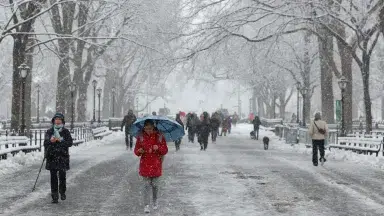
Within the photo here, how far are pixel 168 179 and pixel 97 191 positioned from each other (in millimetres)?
2432

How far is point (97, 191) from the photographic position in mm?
11758

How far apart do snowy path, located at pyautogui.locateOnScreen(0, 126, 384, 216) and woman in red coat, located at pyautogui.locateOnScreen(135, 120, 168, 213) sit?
1.78 feet

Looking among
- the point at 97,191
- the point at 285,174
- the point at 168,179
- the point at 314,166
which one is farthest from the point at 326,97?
the point at 97,191

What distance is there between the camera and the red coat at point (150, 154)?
9.34 metres

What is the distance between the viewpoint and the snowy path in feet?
31.4

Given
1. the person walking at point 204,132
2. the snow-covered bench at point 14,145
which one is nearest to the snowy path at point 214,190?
the snow-covered bench at point 14,145

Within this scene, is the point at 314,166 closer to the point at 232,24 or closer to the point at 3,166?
the point at 3,166

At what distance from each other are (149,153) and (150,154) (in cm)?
3

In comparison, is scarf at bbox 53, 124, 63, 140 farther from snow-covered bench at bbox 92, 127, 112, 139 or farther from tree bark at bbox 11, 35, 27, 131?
snow-covered bench at bbox 92, 127, 112, 139

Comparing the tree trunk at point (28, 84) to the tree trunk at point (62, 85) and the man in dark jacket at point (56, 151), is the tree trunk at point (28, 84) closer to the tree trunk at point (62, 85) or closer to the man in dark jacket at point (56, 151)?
the tree trunk at point (62, 85)

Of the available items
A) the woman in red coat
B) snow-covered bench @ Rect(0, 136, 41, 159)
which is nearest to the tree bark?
snow-covered bench @ Rect(0, 136, 41, 159)

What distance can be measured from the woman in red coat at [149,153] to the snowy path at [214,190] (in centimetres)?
54

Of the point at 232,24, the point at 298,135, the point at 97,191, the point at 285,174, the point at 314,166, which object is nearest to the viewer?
the point at 97,191

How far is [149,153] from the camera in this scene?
9344 millimetres
